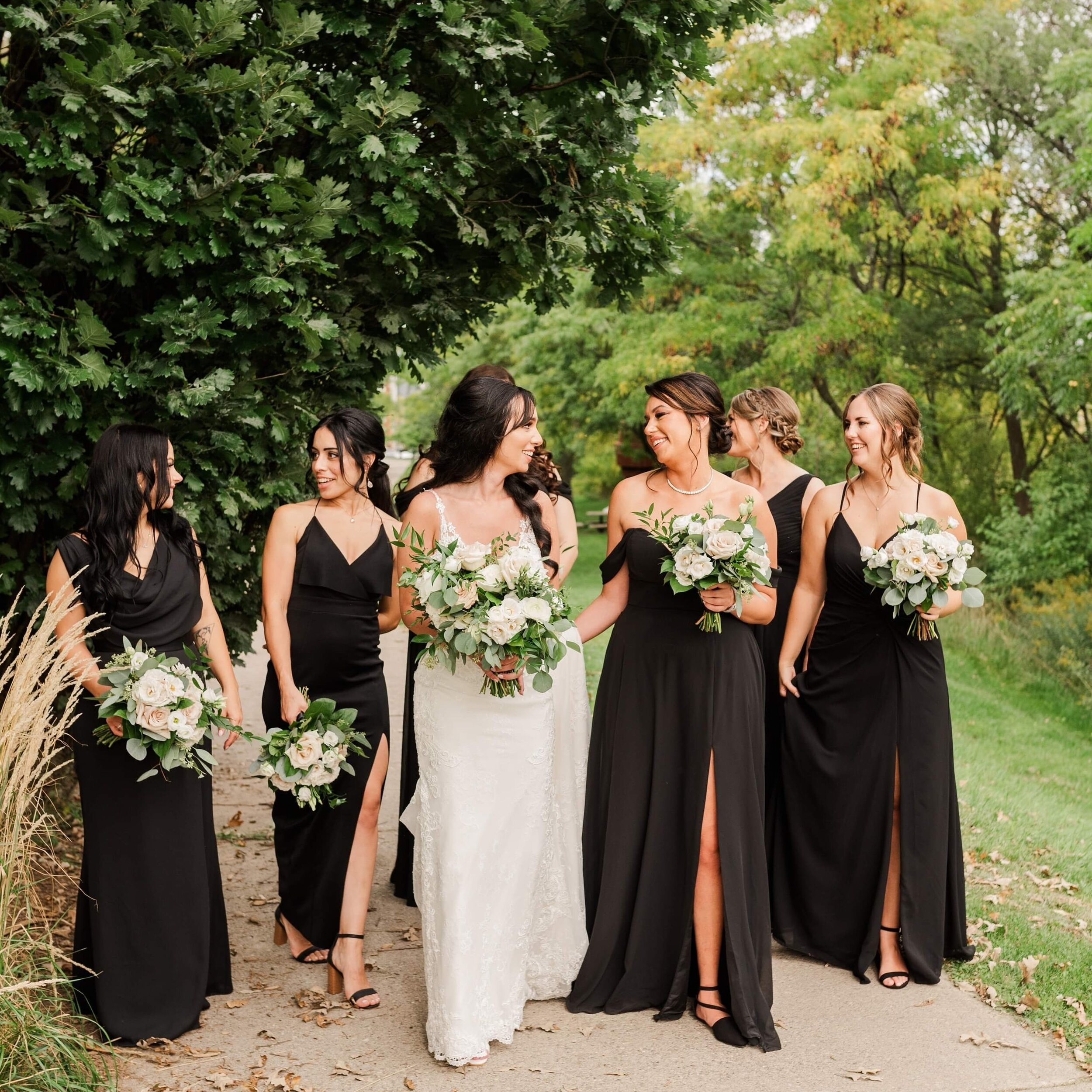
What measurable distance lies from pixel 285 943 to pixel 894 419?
13.1 feet

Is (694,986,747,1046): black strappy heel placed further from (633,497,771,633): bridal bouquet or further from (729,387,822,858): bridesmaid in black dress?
(633,497,771,633): bridal bouquet

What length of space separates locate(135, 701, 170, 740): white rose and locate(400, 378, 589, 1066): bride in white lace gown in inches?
40.9

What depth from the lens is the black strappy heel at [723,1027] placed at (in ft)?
15.9

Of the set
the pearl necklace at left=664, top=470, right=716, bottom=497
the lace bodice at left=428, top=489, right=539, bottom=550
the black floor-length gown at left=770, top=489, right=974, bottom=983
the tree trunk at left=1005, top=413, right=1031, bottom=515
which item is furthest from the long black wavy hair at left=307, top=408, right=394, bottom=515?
the tree trunk at left=1005, top=413, right=1031, bottom=515

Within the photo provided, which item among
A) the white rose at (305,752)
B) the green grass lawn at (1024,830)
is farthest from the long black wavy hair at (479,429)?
the white rose at (305,752)

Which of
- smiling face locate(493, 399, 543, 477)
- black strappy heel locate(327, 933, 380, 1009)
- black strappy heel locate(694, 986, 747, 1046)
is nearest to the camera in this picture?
black strappy heel locate(694, 986, 747, 1046)

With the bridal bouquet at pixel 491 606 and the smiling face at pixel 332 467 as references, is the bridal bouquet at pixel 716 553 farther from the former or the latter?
the smiling face at pixel 332 467

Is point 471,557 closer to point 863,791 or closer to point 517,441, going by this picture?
point 517,441

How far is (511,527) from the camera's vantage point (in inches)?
201

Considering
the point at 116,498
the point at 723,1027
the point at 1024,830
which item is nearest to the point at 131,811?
the point at 116,498

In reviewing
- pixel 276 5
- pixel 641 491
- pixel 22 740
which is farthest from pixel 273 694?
pixel 276 5

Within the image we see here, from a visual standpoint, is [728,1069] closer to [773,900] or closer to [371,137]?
[773,900]

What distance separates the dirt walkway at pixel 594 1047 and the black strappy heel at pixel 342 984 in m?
0.05

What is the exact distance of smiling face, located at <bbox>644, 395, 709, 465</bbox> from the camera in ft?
17.0
